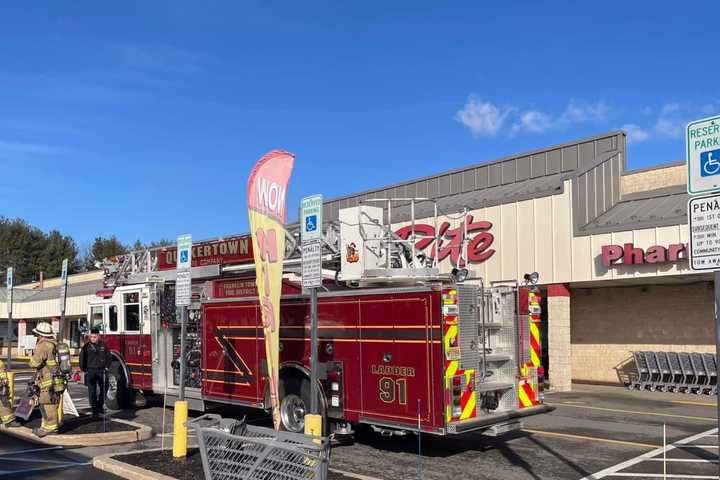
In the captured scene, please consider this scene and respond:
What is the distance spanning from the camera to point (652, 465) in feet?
29.7

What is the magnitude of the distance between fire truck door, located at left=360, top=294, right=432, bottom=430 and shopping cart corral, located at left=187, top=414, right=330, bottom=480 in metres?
2.51

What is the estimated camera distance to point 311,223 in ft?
26.0

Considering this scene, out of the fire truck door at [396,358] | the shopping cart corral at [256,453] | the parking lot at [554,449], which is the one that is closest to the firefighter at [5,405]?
the parking lot at [554,449]

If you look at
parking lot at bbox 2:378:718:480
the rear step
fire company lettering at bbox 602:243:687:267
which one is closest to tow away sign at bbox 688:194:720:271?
parking lot at bbox 2:378:718:480

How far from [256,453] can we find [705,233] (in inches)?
165

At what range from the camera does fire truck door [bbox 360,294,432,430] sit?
884 cm

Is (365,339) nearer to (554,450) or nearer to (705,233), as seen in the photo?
(554,450)

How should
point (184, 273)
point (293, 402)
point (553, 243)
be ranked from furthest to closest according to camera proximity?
point (553, 243), point (293, 402), point (184, 273)

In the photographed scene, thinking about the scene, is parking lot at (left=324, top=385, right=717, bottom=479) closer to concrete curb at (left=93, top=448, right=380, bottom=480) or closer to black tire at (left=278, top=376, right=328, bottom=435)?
concrete curb at (left=93, top=448, right=380, bottom=480)

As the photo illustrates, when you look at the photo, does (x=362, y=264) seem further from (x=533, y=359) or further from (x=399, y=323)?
(x=533, y=359)

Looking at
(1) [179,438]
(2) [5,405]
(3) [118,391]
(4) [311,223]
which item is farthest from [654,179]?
(2) [5,405]

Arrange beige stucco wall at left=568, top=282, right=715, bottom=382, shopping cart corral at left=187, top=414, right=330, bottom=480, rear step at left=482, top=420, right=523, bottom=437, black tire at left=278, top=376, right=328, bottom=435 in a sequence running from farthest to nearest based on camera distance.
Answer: beige stucco wall at left=568, top=282, right=715, bottom=382 < black tire at left=278, top=376, right=328, bottom=435 < rear step at left=482, top=420, right=523, bottom=437 < shopping cart corral at left=187, top=414, right=330, bottom=480

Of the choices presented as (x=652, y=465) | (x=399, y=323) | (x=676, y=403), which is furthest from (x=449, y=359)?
(x=676, y=403)

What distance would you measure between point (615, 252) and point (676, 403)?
3.79 meters
